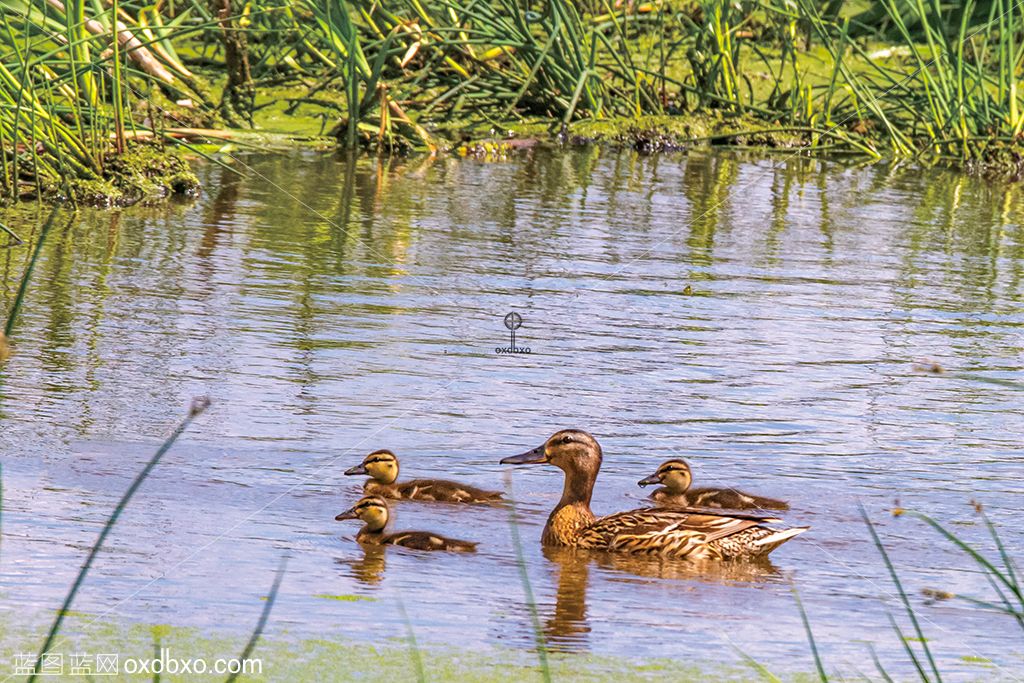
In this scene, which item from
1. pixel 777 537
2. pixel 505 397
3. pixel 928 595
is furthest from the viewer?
pixel 505 397

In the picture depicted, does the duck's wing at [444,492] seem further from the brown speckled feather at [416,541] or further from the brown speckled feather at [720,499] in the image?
the brown speckled feather at [720,499]

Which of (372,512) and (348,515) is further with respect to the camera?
(348,515)

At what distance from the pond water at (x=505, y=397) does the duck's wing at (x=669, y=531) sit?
3.3 inches

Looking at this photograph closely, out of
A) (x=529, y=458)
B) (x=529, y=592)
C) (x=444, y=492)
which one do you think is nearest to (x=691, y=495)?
(x=529, y=458)

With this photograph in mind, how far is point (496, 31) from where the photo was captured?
12.6 metres

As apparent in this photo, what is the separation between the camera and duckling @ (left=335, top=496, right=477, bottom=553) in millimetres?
4922

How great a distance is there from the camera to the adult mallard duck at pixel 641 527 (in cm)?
485

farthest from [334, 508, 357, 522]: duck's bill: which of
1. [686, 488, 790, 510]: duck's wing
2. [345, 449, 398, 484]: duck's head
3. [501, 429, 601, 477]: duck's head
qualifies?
[686, 488, 790, 510]: duck's wing

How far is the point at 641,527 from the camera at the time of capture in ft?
16.3

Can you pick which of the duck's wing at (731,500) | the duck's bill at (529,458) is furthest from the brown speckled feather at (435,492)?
the duck's wing at (731,500)

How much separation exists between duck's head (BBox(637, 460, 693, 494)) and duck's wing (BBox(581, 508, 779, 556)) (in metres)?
0.36

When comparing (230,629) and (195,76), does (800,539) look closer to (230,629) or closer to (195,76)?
(230,629)

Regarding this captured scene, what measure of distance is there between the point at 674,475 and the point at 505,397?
1.33 m

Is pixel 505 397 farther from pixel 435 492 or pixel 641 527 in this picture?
pixel 641 527
